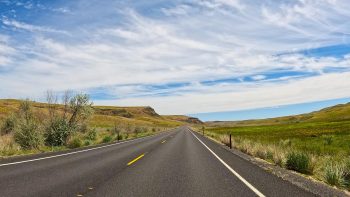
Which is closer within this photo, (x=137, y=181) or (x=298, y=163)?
(x=137, y=181)

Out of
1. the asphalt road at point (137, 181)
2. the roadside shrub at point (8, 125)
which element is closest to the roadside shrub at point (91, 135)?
the roadside shrub at point (8, 125)

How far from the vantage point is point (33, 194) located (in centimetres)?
776

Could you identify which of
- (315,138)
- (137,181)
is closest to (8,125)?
(315,138)

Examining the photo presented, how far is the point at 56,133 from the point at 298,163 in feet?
60.2

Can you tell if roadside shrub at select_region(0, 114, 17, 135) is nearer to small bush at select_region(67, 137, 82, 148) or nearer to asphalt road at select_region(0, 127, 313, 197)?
small bush at select_region(67, 137, 82, 148)

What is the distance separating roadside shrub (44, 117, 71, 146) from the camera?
2595cm

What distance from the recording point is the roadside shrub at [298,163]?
13330 mm

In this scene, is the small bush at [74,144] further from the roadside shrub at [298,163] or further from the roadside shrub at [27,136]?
the roadside shrub at [298,163]

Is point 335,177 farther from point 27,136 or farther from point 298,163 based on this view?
point 27,136

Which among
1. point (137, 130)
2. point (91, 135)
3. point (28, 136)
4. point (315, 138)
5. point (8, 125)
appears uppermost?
point (8, 125)

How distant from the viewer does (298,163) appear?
44.5ft

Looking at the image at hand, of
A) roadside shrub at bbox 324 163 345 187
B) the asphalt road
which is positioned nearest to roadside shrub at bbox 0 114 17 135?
the asphalt road

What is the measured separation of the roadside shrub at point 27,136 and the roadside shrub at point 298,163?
51.1ft

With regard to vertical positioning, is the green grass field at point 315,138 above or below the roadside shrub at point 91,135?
below
